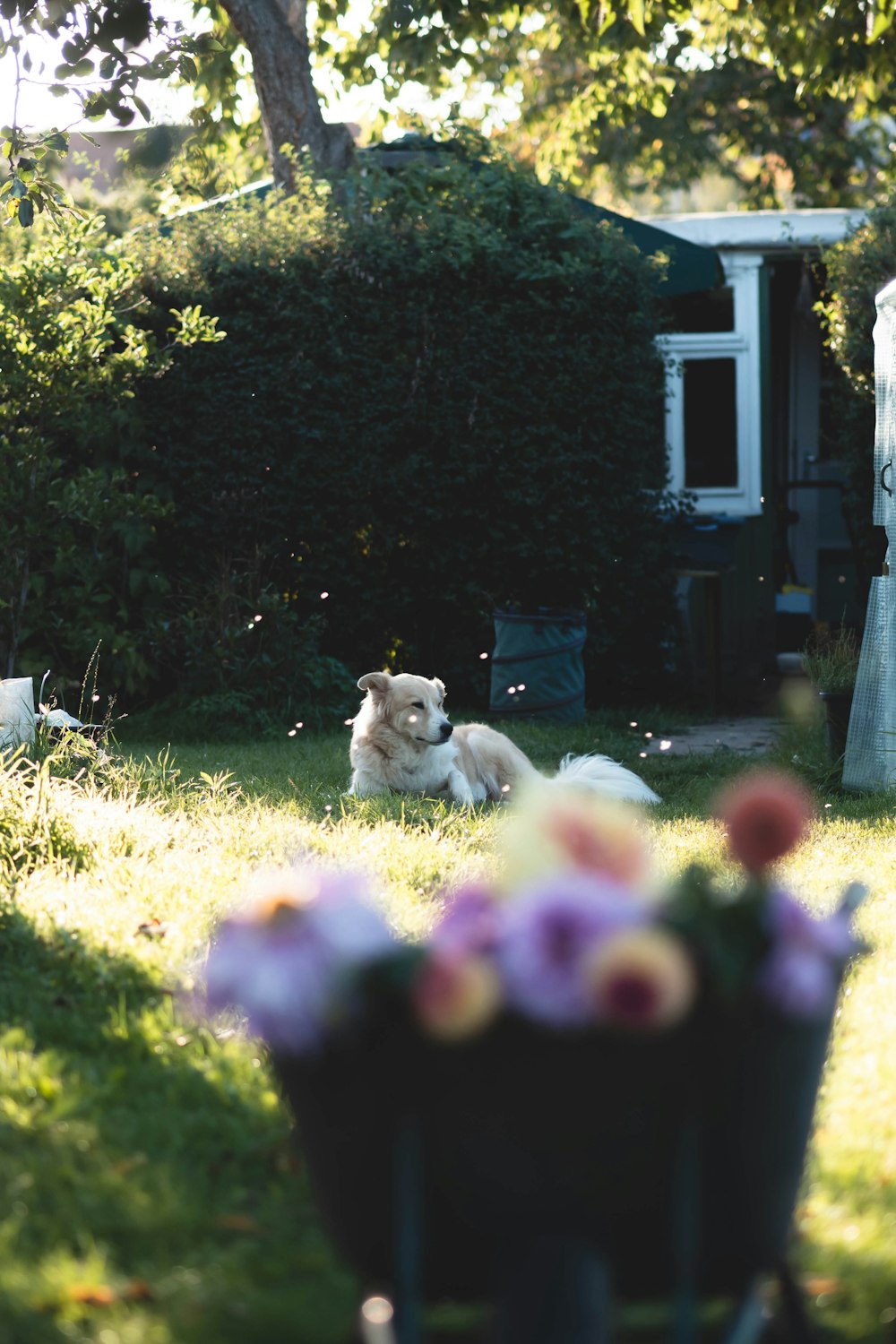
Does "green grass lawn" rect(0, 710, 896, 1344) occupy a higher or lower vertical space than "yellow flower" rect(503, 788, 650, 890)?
lower

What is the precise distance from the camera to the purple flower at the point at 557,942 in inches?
66.6

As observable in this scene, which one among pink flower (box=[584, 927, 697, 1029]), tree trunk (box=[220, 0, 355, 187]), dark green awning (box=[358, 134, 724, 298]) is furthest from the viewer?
dark green awning (box=[358, 134, 724, 298])

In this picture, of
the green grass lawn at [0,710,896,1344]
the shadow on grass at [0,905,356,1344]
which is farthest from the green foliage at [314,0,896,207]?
the shadow on grass at [0,905,356,1344]

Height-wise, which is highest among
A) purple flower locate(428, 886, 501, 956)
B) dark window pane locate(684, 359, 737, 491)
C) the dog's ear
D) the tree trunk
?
the tree trunk

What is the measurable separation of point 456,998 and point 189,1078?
1.66 meters

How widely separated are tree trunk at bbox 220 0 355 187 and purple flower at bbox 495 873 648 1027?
11.0 metres

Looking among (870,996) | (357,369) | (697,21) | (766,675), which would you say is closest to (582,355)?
(357,369)

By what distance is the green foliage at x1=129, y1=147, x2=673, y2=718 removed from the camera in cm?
973

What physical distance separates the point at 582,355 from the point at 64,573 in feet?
12.9

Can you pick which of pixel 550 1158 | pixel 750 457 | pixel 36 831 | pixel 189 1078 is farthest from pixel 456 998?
pixel 750 457

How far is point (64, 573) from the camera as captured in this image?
9273 millimetres

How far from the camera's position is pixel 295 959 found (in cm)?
178

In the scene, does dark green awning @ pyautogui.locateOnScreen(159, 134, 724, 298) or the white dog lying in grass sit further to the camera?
dark green awning @ pyautogui.locateOnScreen(159, 134, 724, 298)

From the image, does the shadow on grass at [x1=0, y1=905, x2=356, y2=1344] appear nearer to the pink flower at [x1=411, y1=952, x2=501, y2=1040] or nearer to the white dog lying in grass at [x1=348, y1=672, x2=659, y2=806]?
the pink flower at [x1=411, y1=952, x2=501, y2=1040]
